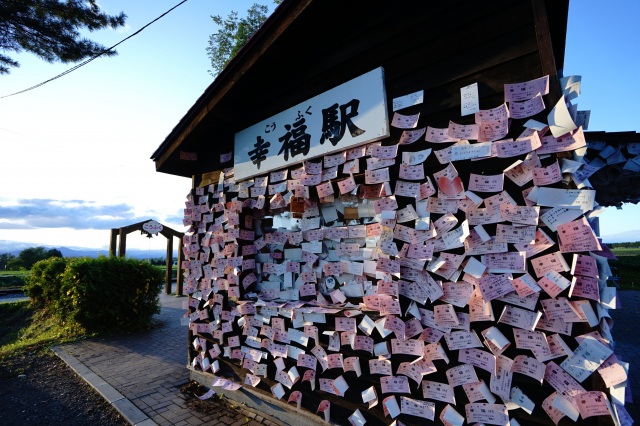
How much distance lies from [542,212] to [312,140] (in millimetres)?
2603

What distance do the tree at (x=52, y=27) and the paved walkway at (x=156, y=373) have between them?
7.01m

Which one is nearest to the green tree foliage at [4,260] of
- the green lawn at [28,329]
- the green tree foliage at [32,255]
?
the green tree foliage at [32,255]

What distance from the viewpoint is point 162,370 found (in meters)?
6.34

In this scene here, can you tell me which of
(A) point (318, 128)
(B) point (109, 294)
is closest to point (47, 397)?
(B) point (109, 294)

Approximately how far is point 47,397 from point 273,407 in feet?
13.5

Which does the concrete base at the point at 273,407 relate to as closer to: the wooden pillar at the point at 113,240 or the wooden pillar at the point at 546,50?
the wooden pillar at the point at 546,50

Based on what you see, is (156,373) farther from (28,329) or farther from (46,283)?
(28,329)

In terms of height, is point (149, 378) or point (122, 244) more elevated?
point (122, 244)

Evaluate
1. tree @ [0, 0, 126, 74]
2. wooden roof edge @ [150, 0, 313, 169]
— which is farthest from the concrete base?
tree @ [0, 0, 126, 74]

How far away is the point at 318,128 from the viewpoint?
4082 mm

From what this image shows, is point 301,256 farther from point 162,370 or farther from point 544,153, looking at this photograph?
point 162,370

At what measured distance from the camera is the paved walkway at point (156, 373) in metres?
4.46

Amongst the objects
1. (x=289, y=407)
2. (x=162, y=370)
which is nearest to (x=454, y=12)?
(x=289, y=407)

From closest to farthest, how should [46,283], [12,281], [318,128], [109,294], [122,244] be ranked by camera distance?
[318,128] → [109,294] → [46,283] → [122,244] → [12,281]
